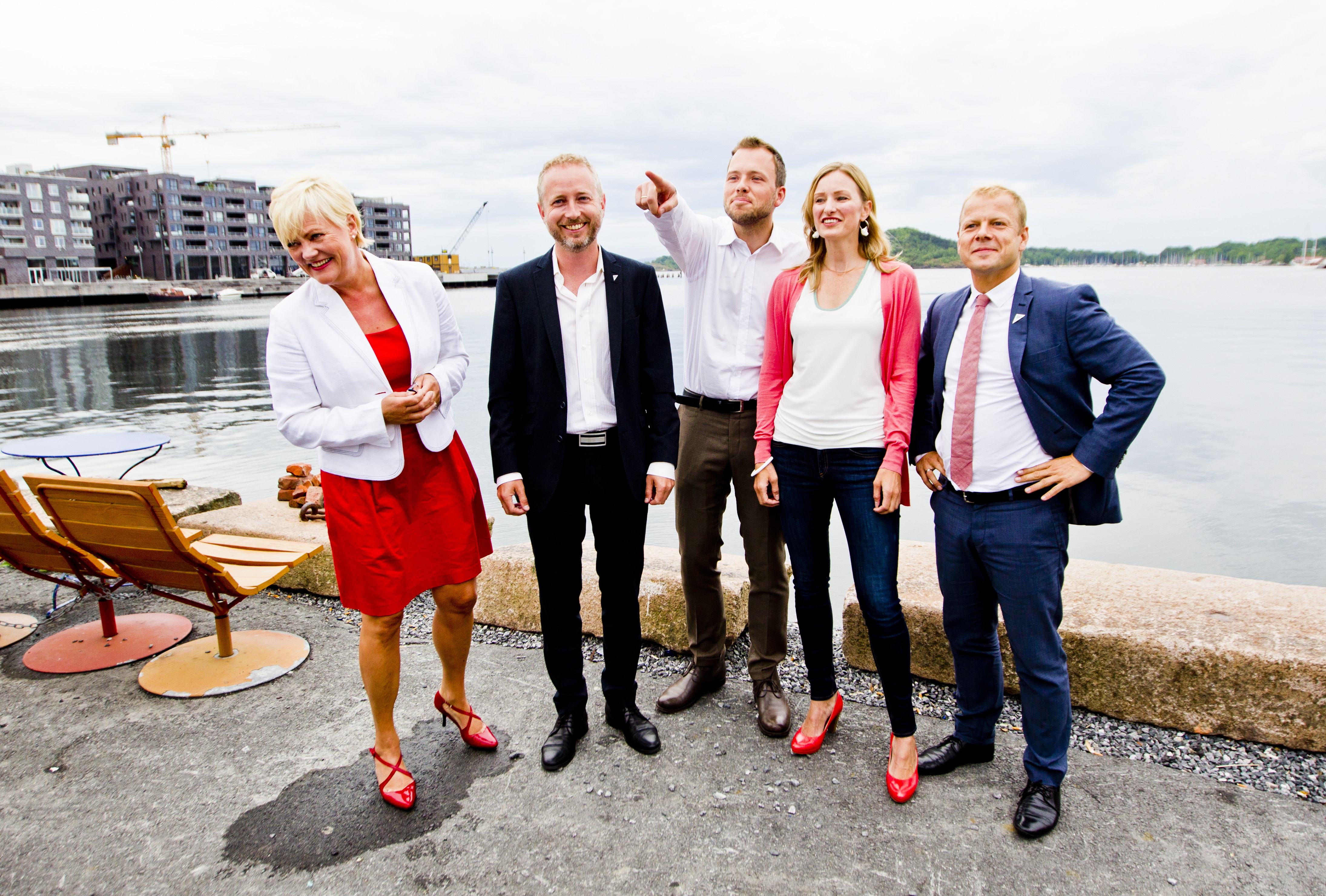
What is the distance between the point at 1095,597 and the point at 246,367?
29.5 m

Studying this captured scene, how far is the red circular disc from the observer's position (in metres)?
3.75

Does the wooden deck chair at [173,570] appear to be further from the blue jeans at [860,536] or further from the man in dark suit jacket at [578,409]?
the blue jeans at [860,536]

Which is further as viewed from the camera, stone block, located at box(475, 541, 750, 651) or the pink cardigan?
stone block, located at box(475, 541, 750, 651)

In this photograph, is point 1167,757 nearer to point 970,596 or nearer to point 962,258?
point 970,596

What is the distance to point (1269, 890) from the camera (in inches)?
85.7

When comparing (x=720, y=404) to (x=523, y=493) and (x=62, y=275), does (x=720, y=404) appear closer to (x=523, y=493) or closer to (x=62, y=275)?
(x=523, y=493)

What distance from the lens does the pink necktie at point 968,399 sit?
2559 mm

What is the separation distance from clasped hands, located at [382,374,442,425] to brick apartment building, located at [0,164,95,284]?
10320 centimetres

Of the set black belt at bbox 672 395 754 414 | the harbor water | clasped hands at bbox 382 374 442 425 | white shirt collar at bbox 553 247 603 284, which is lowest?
the harbor water

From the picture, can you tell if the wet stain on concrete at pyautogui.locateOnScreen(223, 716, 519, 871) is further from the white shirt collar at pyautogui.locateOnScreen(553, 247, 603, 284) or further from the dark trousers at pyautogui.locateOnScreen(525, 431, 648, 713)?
the white shirt collar at pyautogui.locateOnScreen(553, 247, 603, 284)

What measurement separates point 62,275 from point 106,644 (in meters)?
108

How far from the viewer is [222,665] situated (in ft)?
12.2

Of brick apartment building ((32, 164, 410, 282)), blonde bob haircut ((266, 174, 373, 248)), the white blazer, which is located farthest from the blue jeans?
brick apartment building ((32, 164, 410, 282))

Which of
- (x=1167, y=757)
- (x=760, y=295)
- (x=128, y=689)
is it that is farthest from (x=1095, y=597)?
(x=128, y=689)
